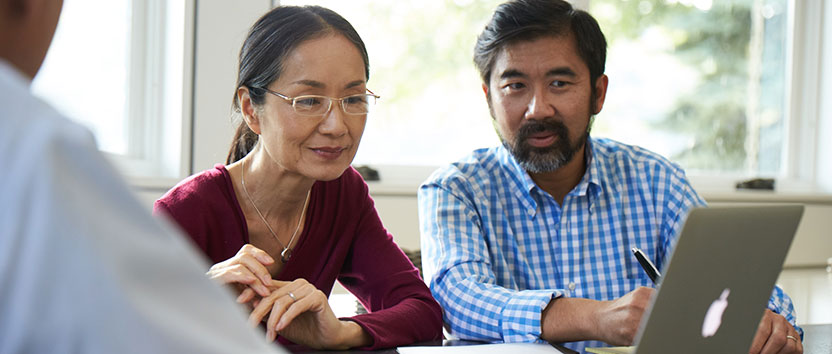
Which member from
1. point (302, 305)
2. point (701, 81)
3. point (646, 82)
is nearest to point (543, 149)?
point (302, 305)

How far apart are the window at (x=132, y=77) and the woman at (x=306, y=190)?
0.95m

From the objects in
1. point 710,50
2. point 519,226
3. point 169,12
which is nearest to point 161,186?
point 169,12

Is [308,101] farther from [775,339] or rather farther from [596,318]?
[775,339]

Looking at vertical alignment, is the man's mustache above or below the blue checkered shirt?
above

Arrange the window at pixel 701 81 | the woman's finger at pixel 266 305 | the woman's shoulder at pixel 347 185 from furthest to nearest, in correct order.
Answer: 1. the window at pixel 701 81
2. the woman's shoulder at pixel 347 185
3. the woman's finger at pixel 266 305

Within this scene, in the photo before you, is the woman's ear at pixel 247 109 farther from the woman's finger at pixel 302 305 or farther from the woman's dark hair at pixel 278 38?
the woman's finger at pixel 302 305

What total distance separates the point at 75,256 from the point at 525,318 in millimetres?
1099

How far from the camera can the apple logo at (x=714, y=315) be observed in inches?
34.5

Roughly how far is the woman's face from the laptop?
716mm

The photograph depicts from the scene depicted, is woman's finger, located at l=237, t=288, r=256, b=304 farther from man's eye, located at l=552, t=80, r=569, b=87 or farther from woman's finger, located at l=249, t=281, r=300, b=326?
man's eye, located at l=552, t=80, r=569, b=87

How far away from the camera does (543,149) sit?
1.66 metres

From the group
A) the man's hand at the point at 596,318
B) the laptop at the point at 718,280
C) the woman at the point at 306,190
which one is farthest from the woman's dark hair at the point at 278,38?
the laptop at the point at 718,280

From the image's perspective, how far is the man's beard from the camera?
1.67 m

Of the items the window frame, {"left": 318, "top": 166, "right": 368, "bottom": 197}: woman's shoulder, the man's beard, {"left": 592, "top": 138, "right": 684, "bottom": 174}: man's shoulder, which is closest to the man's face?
the man's beard
